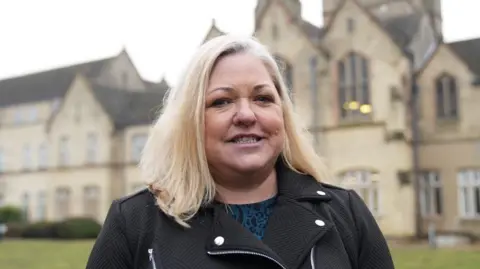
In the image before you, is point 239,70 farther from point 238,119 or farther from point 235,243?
point 235,243

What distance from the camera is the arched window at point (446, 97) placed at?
29.5m

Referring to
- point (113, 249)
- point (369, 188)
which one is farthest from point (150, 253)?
point (369, 188)

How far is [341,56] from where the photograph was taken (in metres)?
30.3

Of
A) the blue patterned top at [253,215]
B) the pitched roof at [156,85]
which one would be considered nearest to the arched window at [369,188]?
the blue patterned top at [253,215]

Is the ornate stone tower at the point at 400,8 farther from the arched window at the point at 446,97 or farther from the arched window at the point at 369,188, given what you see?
the arched window at the point at 369,188

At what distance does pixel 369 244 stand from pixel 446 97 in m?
28.2

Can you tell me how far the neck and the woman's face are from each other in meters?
→ 0.07

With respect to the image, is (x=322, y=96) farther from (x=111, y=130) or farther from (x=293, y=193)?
(x=293, y=193)

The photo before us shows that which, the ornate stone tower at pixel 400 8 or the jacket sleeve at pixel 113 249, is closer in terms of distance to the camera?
the jacket sleeve at pixel 113 249

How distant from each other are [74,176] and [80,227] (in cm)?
805

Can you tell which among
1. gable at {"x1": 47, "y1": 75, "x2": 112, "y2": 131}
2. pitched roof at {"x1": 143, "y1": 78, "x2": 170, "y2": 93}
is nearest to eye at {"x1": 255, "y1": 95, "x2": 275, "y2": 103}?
gable at {"x1": 47, "y1": 75, "x2": 112, "y2": 131}

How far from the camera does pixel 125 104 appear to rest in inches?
1789

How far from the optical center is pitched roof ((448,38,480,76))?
30.4m

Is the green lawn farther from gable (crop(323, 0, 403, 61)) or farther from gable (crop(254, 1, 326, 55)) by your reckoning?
gable (crop(254, 1, 326, 55))
